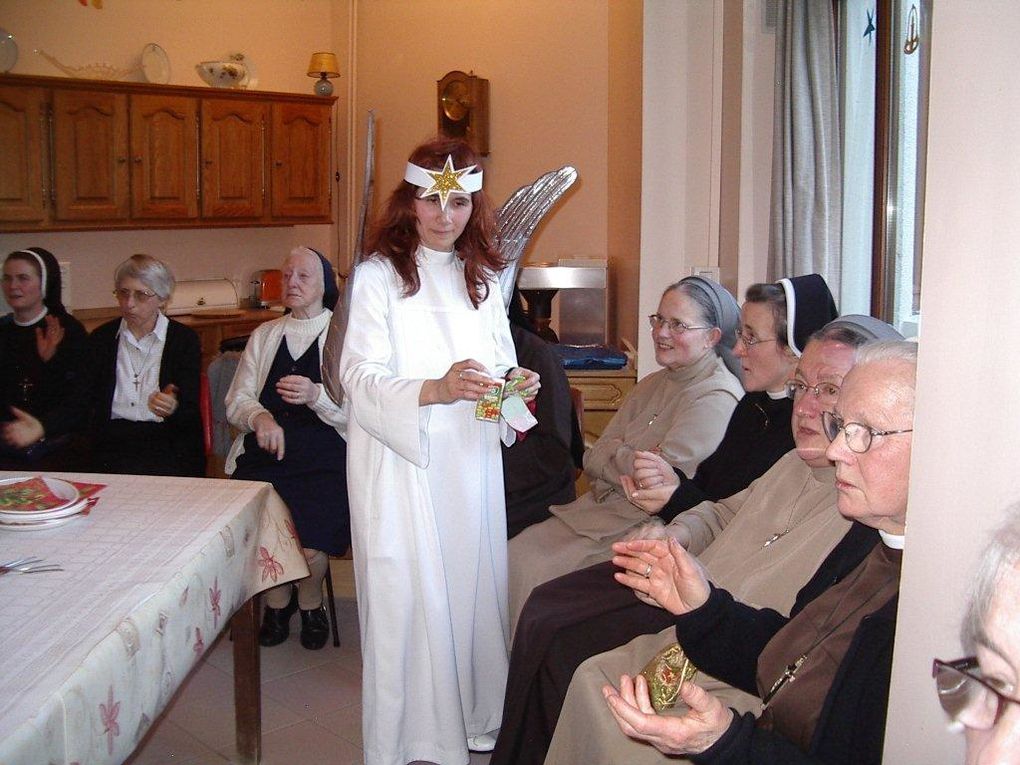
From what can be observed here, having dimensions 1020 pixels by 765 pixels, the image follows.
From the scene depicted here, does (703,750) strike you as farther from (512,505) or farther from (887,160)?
(887,160)

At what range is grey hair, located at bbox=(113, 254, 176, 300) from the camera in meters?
3.82

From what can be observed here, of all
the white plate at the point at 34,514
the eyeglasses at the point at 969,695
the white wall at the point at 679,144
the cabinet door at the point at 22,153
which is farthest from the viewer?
the cabinet door at the point at 22,153

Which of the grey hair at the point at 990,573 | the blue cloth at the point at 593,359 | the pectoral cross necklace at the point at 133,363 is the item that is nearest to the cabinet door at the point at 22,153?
the pectoral cross necklace at the point at 133,363

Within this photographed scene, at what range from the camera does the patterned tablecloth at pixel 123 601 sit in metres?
1.53

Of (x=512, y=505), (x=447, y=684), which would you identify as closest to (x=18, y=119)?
(x=512, y=505)

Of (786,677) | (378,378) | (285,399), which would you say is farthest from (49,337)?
(786,677)

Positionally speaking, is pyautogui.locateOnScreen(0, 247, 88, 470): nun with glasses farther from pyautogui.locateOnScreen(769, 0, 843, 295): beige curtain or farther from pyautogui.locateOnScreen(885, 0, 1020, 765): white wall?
pyautogui.locateOnScreen(885, 0, 1020, 765): white wall

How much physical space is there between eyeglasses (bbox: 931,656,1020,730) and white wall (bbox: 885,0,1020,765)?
35 centimetres

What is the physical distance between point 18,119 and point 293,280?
8.99ft

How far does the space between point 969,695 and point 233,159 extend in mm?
6021

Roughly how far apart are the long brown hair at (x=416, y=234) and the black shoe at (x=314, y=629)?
1.47 m

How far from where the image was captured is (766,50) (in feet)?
12.6

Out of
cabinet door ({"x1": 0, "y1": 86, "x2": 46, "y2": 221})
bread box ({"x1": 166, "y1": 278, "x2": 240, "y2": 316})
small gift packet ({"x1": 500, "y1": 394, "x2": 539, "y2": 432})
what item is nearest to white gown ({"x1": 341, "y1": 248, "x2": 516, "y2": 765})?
small gift packet ({"x1": 500, "y1": 394, "x2": 539, "y2": 432})

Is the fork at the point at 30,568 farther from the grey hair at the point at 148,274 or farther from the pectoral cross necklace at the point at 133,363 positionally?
the grey hair at the point at 148,274
